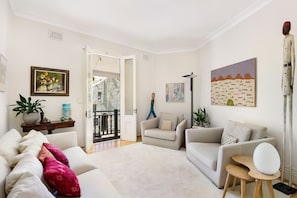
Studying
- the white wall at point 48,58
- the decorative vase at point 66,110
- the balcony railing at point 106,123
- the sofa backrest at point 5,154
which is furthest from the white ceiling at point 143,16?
the balcony railing at point 106,123

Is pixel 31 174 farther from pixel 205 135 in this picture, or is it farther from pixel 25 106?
pixel 205 135

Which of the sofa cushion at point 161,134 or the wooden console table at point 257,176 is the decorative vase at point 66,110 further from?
the wooden console table at point 257,176

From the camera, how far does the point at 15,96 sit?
303 cm

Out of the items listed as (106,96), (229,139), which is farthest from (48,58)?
(229,139)

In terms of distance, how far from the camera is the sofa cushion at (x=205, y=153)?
2326mm

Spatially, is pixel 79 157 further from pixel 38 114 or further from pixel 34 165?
pixel 38 114

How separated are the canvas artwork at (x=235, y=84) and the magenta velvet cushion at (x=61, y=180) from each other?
3088mm

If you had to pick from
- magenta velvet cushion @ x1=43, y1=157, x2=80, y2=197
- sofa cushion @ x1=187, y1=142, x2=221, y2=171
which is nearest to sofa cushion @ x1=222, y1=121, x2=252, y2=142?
sofa cushion @ x1=187, y1=142, x2=221, y2=171

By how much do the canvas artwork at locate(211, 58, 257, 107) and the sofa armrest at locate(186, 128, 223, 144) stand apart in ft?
2.52

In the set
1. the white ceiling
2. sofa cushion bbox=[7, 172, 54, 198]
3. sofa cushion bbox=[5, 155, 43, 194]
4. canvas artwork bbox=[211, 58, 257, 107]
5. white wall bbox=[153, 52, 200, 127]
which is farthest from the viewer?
white wall bbox=[153, 52, 200, 127]

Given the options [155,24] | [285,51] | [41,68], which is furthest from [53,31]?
[285,51]

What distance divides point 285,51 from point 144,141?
3434 mm

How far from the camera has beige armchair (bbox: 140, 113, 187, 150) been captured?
12.7ft

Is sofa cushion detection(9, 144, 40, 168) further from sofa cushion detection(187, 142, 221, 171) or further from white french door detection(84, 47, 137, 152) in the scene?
white french door detection(84, 47, 137, 152)
